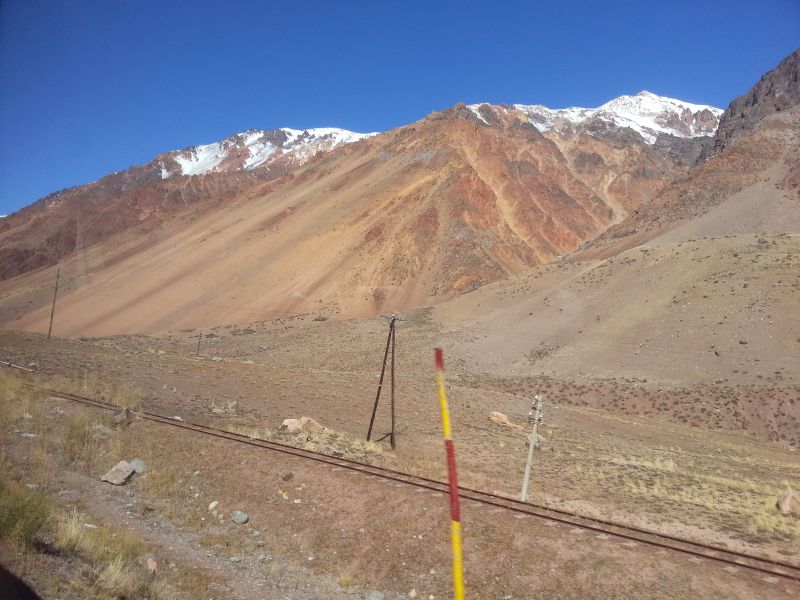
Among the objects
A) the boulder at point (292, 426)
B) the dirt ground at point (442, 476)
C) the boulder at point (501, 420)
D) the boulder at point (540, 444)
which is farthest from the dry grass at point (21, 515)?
the boulder at point (501, 420)

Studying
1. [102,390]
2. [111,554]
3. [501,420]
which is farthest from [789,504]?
[102,390]

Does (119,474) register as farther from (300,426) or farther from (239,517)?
(300,426)

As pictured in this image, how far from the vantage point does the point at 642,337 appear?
39.6m

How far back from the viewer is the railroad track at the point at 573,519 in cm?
849

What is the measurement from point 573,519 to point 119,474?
8.76m

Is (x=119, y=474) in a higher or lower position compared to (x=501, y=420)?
higher

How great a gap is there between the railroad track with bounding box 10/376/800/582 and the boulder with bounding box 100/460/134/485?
2.91m

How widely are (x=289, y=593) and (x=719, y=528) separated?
33.3 ft

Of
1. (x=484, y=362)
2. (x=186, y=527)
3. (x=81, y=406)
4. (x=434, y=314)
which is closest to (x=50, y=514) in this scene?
(x=186, y=527)

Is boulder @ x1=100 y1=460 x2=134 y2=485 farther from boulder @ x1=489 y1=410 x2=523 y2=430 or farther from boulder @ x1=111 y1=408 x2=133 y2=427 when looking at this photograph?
boulder @ x1=489 y1=410 x2=523 y2=430

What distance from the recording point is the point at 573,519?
10.3 meters

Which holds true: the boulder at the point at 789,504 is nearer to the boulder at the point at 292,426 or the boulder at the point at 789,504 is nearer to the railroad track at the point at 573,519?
the railroad track at the point at 573,519

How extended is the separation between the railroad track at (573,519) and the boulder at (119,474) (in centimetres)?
291

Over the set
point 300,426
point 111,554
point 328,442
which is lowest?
point 328,442
